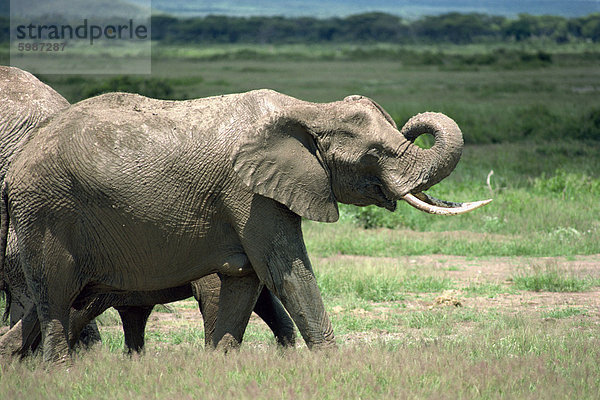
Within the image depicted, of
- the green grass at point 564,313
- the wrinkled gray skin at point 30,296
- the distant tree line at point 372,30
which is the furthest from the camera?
the distant tree line at point 372,30

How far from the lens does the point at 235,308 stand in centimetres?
658

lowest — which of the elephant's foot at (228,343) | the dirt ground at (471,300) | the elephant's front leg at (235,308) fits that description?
the dirt ground at (471,300)

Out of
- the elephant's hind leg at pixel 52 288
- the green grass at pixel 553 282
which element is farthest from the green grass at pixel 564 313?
the elephant's hind leg at pixel 52 288

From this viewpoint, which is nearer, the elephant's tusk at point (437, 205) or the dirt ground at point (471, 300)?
the elephant's tusk at point (437, 205)

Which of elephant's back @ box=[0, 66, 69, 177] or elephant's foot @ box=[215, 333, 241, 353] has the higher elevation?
elephant's back @ box=[0, 66, 69, 177]

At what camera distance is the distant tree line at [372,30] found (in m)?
125

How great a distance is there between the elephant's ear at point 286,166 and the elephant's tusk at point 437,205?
54 cm

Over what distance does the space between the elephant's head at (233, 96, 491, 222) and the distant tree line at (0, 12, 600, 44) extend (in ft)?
384

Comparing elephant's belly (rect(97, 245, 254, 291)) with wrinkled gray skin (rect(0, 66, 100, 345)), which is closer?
elephant's belly (rect(97, 245, 254, 291))

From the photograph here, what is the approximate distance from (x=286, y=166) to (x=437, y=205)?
108 cm

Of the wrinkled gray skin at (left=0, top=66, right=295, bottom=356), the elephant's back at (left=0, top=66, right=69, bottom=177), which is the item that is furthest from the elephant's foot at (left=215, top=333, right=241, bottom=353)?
the elephant's back at (left=0, top=66, right=69, bottom=177)

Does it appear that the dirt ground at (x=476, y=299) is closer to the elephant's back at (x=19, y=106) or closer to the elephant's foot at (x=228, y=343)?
the elephant's foot at (x=228, y=343)

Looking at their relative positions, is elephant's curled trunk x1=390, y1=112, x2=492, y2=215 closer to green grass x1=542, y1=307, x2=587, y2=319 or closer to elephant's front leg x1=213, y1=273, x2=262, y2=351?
elephant's front leg x1=213, y1=273, x2=262, y2=351

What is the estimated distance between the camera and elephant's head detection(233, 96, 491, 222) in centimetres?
618
